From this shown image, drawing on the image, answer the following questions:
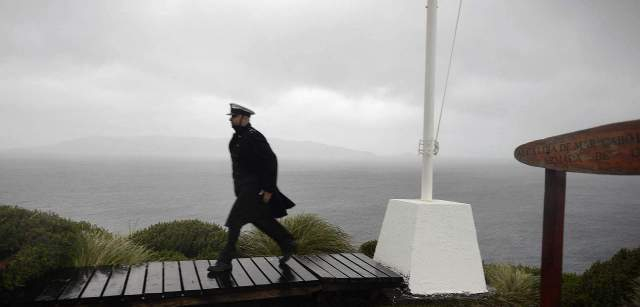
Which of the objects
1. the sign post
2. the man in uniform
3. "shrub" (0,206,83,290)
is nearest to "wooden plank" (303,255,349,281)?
the man in uniform

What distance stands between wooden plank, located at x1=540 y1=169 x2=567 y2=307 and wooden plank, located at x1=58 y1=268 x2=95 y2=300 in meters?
4.49

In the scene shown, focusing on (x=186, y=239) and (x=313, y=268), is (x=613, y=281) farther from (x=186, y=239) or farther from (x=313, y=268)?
(x=186, y=239)

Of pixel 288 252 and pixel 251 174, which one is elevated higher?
pixel 251 174

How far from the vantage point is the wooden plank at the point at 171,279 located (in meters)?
4.68

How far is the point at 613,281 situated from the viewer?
5258mm

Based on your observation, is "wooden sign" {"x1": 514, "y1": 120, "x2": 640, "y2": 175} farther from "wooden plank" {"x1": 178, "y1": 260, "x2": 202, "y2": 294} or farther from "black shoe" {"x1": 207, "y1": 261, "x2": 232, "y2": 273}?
"black shoe" {"x1": 207, "y1": 261, "x2": 232, "y2": 273}

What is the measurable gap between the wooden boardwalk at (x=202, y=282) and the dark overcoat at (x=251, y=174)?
74 centimetres

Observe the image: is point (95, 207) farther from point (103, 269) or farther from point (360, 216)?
point (103, 269)

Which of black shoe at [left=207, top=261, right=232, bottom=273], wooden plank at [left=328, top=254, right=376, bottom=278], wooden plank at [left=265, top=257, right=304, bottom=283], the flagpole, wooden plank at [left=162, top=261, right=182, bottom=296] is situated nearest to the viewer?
wooden plank at [left=162, top=261, right=182, bottom=296]

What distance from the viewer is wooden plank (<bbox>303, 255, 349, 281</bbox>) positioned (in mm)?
5395

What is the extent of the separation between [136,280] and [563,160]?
15.1ft

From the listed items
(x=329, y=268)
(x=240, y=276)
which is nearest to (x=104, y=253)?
(x=240, y=276)

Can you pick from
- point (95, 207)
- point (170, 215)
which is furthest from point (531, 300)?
point (95, 207)

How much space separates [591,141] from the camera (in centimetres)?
341
